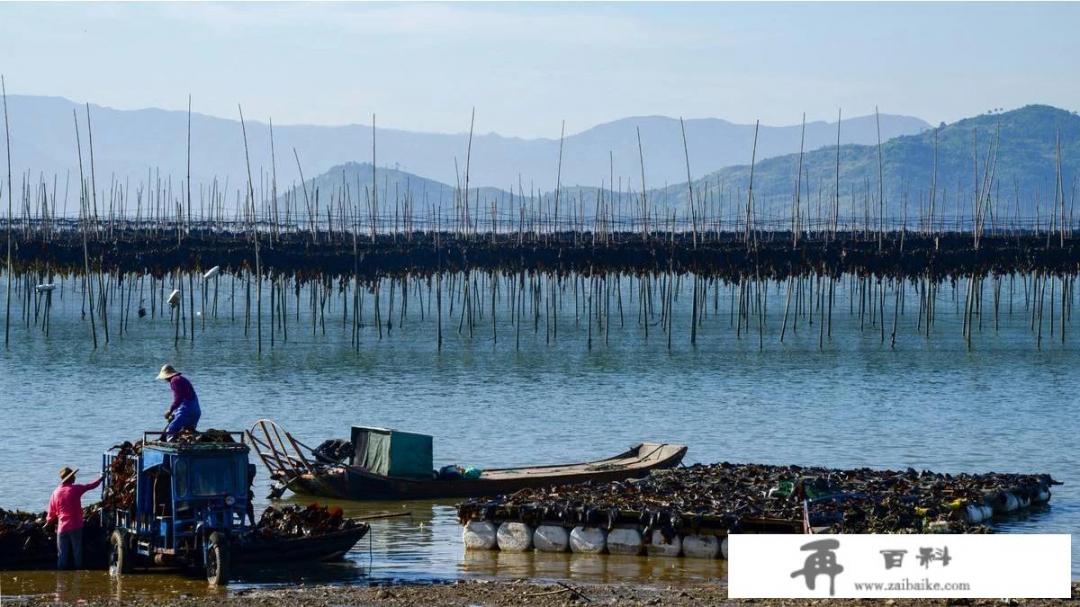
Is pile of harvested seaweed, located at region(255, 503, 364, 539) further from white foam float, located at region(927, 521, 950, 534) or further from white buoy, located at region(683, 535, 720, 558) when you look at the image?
white foam float, located at region(927, 521, 950, 534)

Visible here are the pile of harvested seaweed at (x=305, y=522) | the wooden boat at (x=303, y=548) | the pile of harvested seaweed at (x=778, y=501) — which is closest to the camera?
the wooden boat at (x=303, y=548)

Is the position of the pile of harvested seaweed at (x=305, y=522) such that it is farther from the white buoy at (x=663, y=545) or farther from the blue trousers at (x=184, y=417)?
the white buoy at (x=663, y=545)

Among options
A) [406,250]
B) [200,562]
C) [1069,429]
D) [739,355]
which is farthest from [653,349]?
[200,562]

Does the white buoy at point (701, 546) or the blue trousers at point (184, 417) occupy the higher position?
the blue trousers at point (184, 417)

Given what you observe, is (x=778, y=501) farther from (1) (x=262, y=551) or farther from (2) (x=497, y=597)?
(1) (x=262, y=551)

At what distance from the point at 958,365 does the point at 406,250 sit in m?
17.7

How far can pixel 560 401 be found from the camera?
3656 centimetres

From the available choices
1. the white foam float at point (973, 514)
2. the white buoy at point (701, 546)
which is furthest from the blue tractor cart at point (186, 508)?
the white foam float at point (973, 514)

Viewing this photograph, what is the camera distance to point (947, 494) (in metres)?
20.0

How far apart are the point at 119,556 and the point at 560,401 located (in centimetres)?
2078

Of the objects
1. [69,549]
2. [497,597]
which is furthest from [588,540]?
[69,549]

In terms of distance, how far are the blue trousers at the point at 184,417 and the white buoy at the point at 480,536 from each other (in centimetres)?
376

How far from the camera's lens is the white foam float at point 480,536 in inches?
727

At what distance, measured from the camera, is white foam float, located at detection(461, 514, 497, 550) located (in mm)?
18469
